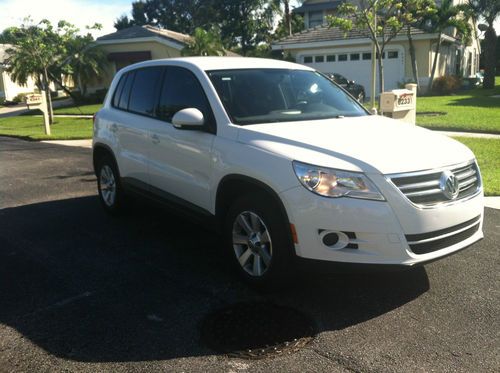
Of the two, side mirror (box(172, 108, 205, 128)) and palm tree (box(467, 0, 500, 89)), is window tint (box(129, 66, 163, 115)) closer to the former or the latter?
side mirror (box(172, 108, 205, 128))

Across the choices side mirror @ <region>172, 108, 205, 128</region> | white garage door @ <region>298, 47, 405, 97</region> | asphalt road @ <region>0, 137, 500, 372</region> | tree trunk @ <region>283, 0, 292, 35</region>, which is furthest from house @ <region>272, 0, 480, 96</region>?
side mirror @ <region>172, 108, 205, 128</region>

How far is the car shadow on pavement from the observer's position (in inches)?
138

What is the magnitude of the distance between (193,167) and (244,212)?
0.85 metres

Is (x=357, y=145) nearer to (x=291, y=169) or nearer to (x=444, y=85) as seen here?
(x=291, y=169)

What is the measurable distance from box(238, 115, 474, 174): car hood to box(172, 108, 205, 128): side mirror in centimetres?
43

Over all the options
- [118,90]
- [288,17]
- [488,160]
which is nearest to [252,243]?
[118,90]

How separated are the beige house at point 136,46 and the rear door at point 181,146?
28.5 meters

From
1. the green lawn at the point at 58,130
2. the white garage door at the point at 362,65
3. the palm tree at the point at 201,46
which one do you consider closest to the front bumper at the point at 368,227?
the green lawn at the point at 58,130

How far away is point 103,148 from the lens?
664cm

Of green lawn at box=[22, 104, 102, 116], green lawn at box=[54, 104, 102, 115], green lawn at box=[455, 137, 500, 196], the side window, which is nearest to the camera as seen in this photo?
the side window

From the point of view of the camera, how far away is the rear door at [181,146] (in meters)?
4.59

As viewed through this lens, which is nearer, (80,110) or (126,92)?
(126,92)

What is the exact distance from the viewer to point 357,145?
387 cm

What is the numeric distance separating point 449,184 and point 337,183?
0.87 metres
